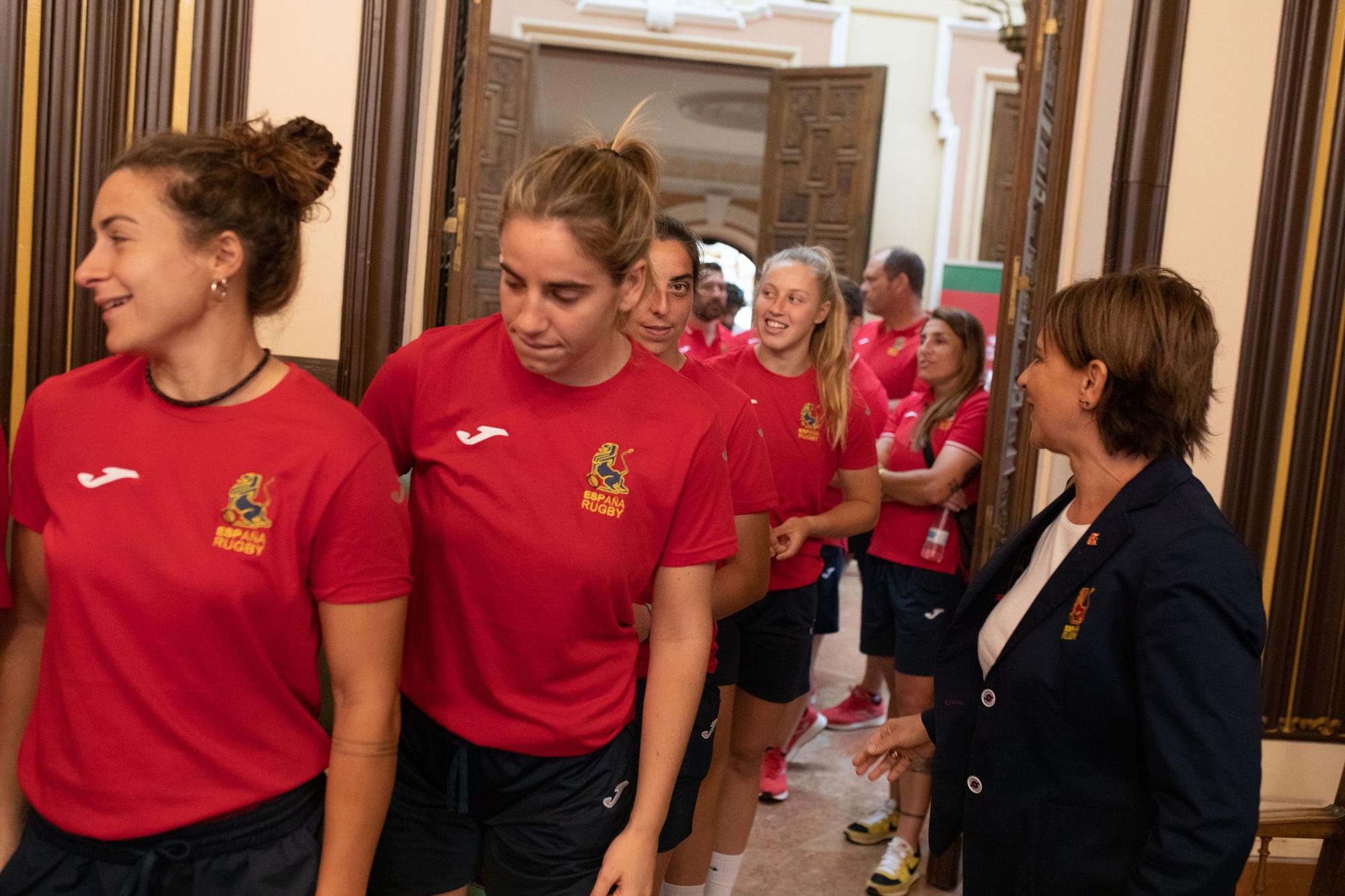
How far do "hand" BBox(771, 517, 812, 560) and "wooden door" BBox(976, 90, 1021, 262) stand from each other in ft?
20.0

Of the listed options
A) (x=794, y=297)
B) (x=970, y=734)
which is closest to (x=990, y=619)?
(x=970, y=734)

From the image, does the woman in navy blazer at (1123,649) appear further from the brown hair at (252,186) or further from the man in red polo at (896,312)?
the man in red polo at (896,312)

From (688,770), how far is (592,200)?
2.98ft

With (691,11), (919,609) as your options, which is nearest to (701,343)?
(919,609)

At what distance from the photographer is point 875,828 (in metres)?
3.52

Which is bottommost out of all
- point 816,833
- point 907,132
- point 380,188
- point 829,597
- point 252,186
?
point 816,833

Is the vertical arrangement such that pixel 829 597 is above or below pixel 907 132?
below

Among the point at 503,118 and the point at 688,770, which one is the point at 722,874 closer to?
the point at 688,770

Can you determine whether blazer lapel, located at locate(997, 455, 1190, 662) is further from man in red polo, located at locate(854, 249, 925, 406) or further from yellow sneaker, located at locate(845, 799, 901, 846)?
man in red polo, located at locate(854, 249, 925, 406)

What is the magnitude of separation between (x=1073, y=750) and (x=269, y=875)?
986 millimetres

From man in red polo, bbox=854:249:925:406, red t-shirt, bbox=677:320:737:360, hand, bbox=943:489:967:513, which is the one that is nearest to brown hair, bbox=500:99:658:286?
hand, bbox=943:489:967:513

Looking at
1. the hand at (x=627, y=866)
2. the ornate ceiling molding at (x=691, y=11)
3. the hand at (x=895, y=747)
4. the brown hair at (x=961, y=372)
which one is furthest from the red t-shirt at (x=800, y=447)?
the ornate ceiling molding at (x=691, y=11)

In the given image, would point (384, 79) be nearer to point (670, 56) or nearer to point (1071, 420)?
point (1071, 420)

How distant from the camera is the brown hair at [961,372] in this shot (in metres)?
3.61
